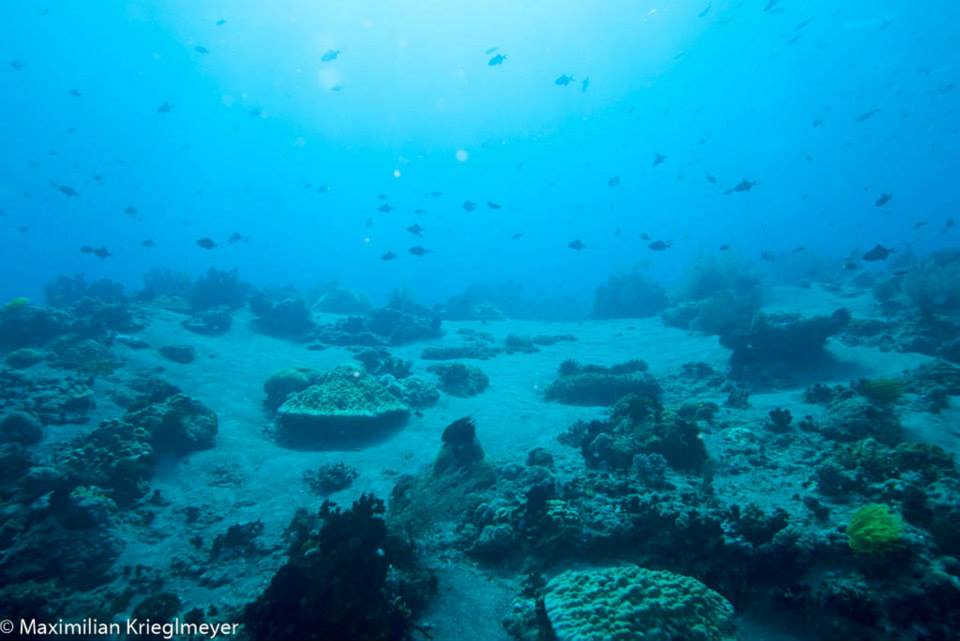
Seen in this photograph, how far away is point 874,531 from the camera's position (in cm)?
460

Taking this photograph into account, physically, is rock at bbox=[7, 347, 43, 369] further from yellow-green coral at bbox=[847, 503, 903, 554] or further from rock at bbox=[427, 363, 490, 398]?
yellow-green coral at bbox=[847, 503, 903, 554]

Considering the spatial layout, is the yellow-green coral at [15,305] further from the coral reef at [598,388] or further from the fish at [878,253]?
the fish at [878,253]

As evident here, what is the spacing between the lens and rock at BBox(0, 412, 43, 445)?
925 cm

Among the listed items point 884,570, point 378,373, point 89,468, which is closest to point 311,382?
point 378,373

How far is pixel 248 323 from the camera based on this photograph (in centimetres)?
2175

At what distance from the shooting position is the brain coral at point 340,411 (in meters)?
11.5

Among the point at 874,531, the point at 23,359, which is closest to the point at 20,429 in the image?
the point at 23,359

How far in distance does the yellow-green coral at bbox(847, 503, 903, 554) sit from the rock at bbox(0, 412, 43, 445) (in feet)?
46.4

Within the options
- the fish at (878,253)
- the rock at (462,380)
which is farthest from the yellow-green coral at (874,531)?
the rock at (462,380)

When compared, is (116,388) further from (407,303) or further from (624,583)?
(407,303)

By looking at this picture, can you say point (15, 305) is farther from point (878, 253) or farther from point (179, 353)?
point (878, 253)

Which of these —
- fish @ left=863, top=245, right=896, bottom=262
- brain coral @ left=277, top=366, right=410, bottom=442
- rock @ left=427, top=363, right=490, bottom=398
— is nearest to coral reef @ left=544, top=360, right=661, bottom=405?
rock @ left=427, top=363, right=490, bottom=398

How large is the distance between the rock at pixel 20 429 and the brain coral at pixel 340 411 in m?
4.77

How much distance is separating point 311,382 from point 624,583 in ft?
39.3
